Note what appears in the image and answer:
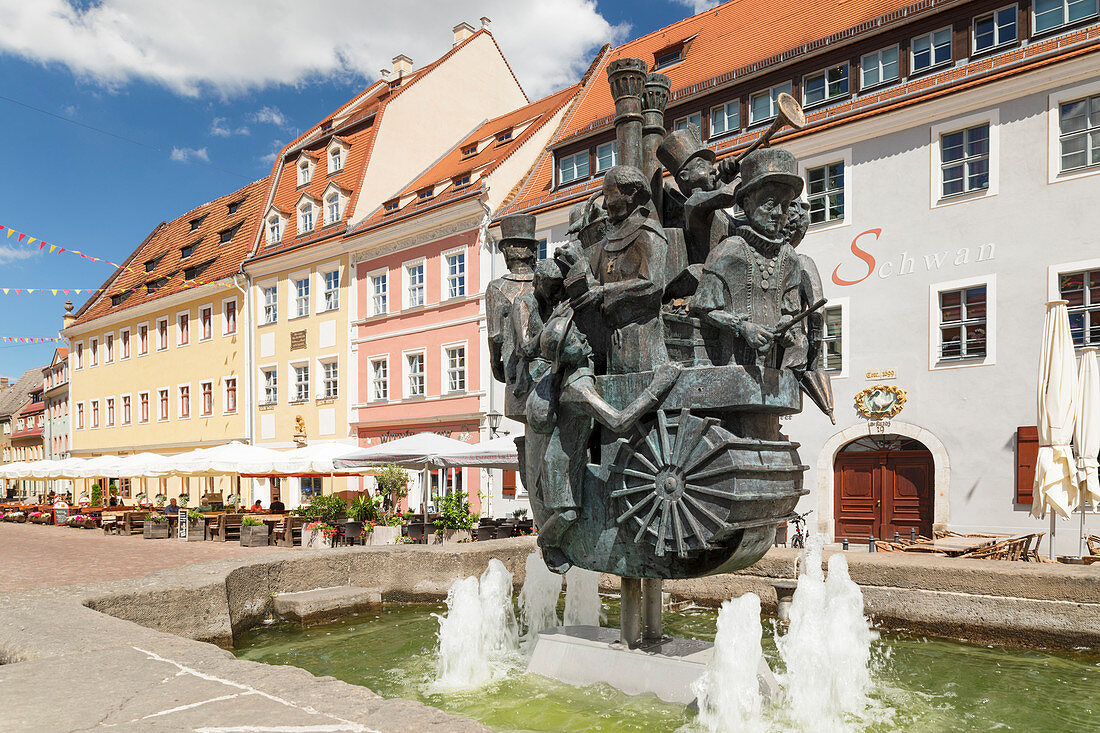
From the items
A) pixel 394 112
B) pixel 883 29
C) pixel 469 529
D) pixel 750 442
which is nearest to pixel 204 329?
pixel 394 112

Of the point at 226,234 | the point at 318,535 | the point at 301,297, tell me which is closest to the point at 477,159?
the point at 301,297

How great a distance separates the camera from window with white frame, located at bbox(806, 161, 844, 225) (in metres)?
17.0

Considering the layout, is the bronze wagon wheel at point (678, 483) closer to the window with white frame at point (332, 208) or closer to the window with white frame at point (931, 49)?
the window with white frame at point (931, 49)

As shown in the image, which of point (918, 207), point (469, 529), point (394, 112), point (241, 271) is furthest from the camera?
point (241, 271)

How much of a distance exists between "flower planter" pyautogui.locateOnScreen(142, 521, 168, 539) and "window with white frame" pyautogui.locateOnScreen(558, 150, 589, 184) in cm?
1227

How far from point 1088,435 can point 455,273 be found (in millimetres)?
16591

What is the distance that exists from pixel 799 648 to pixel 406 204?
73.7 ft

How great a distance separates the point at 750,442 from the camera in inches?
193

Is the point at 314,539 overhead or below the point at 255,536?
overhead

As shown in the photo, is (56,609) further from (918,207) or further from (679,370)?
(918,207)

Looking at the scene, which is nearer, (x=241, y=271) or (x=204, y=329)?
(x=241, y=271)

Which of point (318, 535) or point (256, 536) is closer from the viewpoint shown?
point (318, 535)

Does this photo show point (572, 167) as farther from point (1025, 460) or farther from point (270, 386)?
point (270, 386)

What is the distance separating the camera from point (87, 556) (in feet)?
53.5
